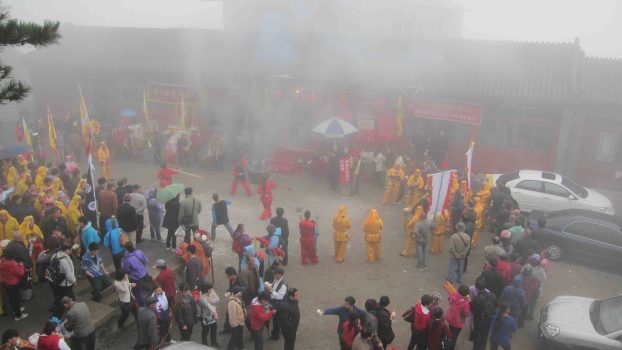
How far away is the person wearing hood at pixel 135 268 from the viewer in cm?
777

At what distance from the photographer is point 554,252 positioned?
10.9 metres

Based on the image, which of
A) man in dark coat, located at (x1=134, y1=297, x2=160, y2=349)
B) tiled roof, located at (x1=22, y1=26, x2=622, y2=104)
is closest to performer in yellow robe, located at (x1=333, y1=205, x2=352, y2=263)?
man in dark coat, located at (x1=134, y1=297, x2=160, y2=349)

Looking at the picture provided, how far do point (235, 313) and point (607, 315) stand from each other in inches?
224

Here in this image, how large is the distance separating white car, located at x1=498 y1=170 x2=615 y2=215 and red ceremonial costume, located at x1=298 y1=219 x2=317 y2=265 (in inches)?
248

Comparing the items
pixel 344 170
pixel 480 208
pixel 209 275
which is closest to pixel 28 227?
pixel 209 275

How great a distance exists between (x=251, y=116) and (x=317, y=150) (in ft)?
11.1

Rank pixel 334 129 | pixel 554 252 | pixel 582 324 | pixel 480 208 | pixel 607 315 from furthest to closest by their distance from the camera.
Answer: pixel 334 129
pixel 480 208
pixel 554 252
pixel 607 315
pixel 582 324

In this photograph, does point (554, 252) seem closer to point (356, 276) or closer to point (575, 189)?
point (575, 189)

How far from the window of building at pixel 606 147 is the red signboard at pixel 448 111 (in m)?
3.85

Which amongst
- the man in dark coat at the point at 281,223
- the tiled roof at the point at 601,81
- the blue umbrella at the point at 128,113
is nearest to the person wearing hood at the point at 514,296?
the man in dark coat at the point at 281,223

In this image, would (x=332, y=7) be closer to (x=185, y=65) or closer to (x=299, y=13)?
(x=299, y=13)

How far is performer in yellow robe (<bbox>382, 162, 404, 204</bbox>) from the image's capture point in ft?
46.1

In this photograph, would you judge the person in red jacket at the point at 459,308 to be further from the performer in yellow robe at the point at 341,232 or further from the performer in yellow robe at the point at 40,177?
the performer in yellow robe at the point at 40,177

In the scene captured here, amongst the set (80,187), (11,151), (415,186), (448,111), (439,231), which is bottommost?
(439,231)
